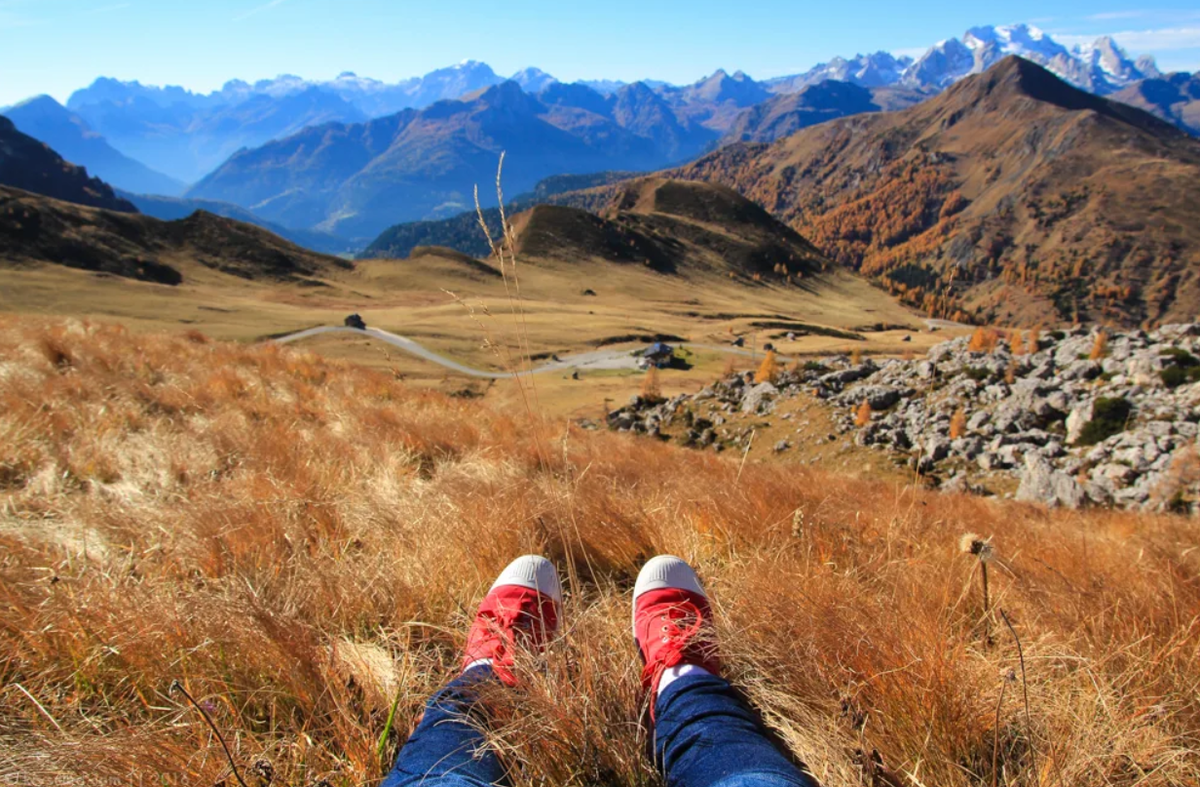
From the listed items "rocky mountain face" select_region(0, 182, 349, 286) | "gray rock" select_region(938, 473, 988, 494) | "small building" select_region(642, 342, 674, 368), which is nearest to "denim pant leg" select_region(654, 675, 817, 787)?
"gray rock" select_region(938, 473, 988, 494)

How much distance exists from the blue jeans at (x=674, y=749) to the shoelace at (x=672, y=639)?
20 centimetres

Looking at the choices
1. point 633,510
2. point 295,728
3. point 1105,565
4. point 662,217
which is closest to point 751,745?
point 295,728

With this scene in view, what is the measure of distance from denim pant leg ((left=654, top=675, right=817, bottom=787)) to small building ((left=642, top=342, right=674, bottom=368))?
55932mm

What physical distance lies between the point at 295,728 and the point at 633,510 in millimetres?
2186

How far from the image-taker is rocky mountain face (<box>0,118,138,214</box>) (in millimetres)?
175250

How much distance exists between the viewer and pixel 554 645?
6.55 ft

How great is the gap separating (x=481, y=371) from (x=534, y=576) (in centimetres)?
5355

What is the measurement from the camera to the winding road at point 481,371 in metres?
53.9

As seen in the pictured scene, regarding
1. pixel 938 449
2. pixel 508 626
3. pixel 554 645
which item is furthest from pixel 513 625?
pixel 938 449

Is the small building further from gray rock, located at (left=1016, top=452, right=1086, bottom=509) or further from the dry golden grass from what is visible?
the dry golden grass

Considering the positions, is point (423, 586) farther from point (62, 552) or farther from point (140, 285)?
point (140, 285)

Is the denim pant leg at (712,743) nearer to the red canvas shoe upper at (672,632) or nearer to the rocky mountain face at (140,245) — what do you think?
the red canvas shoe upper at (672,632)

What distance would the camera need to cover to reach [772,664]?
78.1 inches

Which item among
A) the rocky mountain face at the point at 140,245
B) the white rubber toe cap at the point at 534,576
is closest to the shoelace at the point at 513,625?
the white rubber toe cap at the point at 534,576
